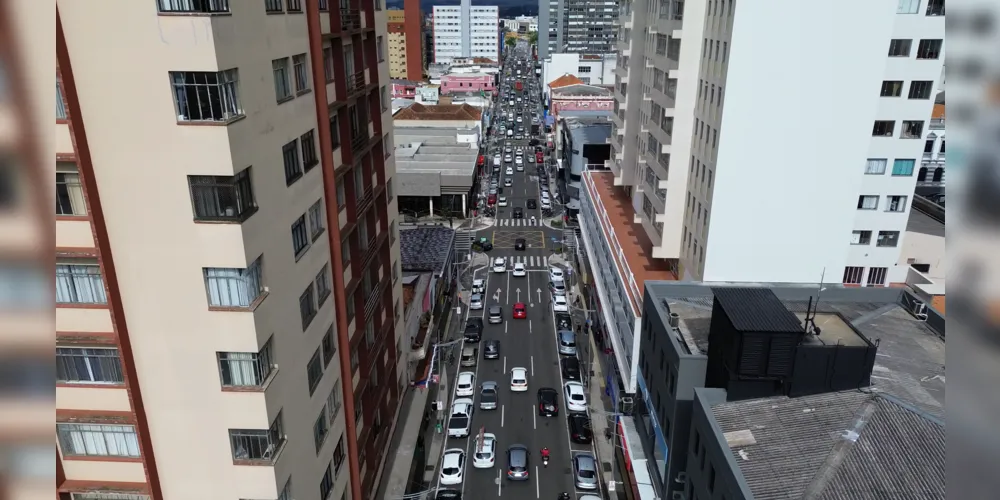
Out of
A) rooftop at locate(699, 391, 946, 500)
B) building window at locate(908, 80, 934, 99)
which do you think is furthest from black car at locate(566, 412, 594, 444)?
building window at locate(908, 80, 934, 99)

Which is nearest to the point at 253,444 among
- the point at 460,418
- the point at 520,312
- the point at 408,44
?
the point at 460,418

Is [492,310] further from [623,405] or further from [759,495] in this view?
[759,495]

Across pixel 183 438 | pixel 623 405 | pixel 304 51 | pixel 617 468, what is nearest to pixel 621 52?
pixel 623 405

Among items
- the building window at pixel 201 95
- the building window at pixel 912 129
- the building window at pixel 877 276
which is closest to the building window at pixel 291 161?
the building window at pixel 201 95

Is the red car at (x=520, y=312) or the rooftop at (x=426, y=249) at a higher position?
the rooftop at (x=426, y=249)

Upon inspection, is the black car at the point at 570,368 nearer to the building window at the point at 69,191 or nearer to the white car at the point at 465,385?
the white car at the point at 465,385
